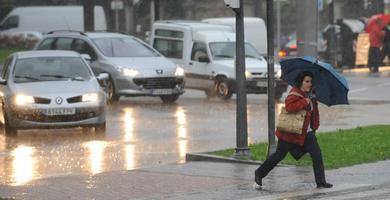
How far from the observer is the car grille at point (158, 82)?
81.2ft

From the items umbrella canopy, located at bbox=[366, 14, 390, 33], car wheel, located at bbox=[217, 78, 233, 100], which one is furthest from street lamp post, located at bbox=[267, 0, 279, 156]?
umbrella canopy, located at bbox=[366, 14, 390, 33]

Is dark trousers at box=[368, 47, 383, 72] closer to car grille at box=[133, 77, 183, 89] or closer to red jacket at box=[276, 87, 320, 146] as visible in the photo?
car grille at box=[133, 77, 183, 89]

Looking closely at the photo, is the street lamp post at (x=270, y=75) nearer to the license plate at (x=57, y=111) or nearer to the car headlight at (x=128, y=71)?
the license plate at (x=57, y=111)

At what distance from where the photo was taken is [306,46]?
1453 cm

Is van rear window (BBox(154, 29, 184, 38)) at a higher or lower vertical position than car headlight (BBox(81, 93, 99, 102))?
higher

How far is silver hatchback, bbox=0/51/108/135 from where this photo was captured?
18.1 metres

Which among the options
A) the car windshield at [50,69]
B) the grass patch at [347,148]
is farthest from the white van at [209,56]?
the grass patch at [347,148]

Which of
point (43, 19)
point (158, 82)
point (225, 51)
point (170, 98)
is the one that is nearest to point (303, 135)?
point (158, 82)

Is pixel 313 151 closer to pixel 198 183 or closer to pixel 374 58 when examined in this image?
pixel 198 183

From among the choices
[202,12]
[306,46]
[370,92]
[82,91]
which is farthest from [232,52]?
[202,12]

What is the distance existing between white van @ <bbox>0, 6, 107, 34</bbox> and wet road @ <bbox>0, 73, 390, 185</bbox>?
28.0 meters

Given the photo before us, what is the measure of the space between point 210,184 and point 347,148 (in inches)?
126

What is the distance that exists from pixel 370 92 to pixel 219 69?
13.6 feet

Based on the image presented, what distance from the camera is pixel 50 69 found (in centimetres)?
1953
